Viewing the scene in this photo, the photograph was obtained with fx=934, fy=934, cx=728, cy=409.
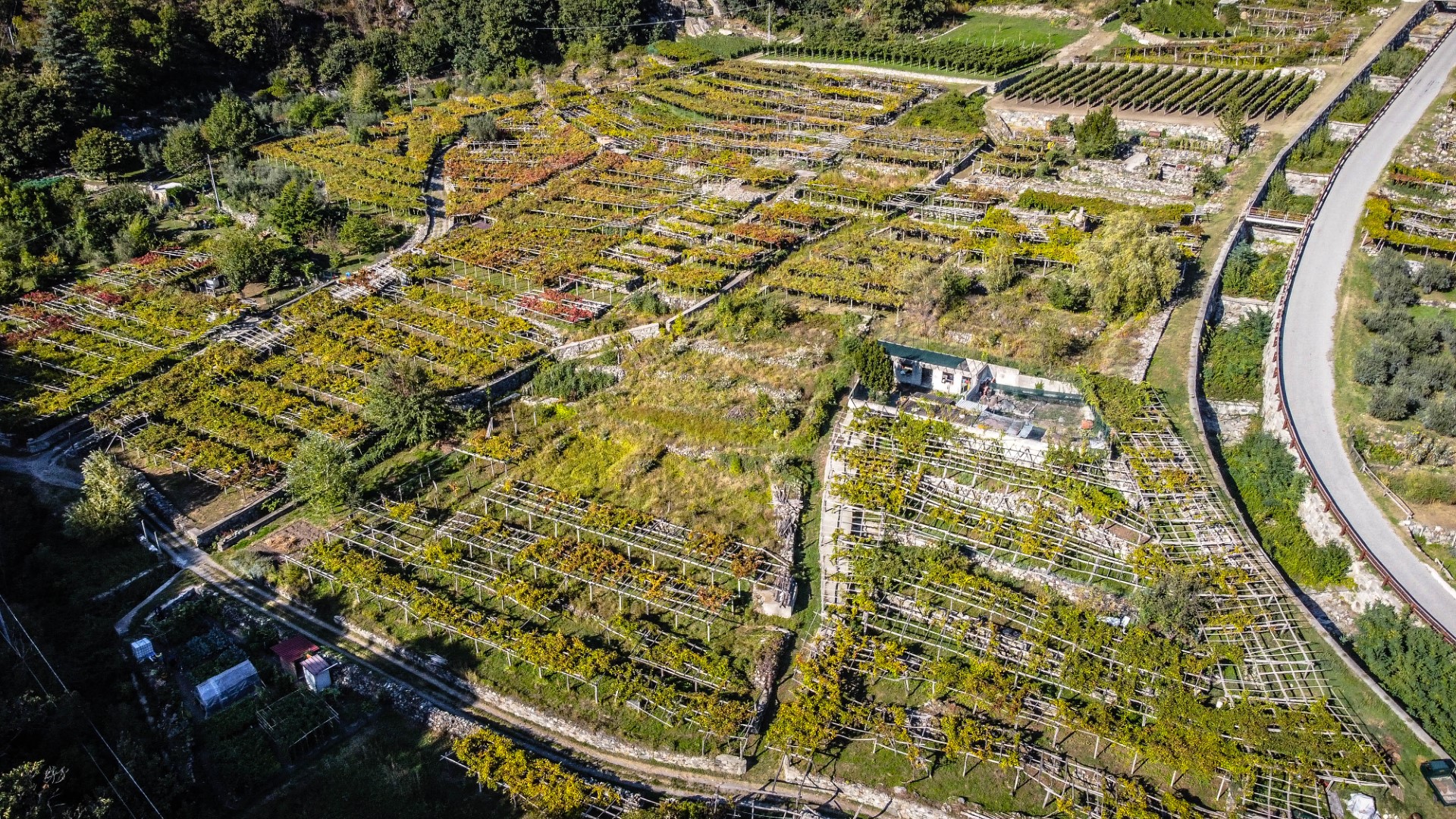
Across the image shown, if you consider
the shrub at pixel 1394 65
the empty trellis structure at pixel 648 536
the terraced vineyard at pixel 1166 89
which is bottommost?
the empty trellis structure at pixel 648 536

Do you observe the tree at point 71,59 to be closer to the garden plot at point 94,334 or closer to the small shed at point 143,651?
the garden plot at point 94,334

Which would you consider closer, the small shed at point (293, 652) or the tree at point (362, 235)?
the small shed at point (293, 652)

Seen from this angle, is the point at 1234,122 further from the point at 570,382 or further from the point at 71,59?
the point at 71,59

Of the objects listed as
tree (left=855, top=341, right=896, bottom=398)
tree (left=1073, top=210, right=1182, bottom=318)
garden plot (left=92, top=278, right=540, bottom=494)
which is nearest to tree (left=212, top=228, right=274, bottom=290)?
garden plot (left=92, top=278, right=540, bottom=494)

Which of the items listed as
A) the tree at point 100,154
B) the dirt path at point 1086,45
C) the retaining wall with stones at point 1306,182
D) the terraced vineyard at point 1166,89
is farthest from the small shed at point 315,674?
the dirt path at point 1086,45

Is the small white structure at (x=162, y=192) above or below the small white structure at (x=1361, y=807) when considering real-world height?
above

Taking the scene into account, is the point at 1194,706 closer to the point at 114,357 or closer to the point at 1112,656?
the point at 1112,656

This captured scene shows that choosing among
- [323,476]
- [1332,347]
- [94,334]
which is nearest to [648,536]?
[323,476]
